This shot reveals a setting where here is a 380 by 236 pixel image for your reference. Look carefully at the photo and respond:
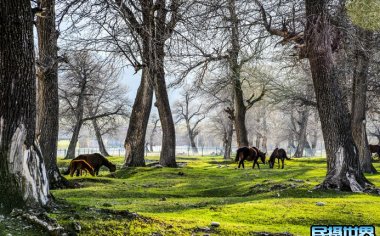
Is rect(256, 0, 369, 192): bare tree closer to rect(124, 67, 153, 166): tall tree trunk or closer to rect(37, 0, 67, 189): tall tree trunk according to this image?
rect(37, 0, 67, 189): tall tree trunk

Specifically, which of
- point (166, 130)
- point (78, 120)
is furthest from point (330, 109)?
point (78, 120)

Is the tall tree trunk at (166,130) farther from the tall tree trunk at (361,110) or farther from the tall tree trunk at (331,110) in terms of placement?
the tall tree trunk at (331,110)

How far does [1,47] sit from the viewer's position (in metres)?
6.05

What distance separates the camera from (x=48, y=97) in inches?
552

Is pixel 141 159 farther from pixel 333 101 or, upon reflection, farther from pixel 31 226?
pixel 31 226

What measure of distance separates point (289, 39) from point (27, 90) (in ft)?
27.5

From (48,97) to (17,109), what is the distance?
26.7ft

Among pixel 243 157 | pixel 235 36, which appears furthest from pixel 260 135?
pixel 235 36

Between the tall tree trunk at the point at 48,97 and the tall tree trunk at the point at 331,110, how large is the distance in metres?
6.94

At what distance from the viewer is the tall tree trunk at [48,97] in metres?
13.3

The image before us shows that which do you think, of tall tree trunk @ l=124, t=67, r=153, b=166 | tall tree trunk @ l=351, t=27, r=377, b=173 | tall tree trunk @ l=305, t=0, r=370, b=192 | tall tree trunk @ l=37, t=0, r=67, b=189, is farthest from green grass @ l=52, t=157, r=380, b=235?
tall tree trunk @ l=351, t=27, r=377, b=173

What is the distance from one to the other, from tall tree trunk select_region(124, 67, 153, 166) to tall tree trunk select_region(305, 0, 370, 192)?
13624 millimetres

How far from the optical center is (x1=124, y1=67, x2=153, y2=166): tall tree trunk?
24.8 meters

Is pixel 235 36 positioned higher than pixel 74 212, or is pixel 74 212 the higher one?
pixel 235 36
